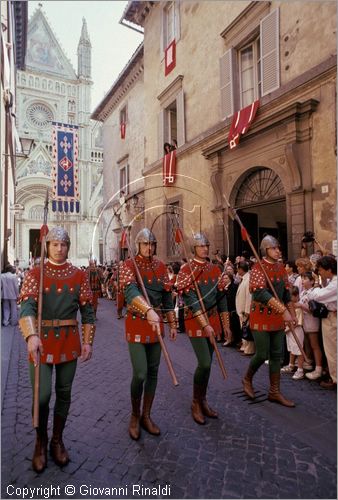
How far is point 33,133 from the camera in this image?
34500mm

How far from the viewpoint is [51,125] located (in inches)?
897

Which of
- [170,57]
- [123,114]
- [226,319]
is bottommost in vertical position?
[226,319]

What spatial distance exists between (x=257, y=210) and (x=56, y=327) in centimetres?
808

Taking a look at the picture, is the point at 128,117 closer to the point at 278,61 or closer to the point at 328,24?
the point at 278,61

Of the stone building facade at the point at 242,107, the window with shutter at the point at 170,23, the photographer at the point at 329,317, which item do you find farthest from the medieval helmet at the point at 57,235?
the window with shutter at the point at 170,23

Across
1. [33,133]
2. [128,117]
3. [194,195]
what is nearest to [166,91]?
[194,195]

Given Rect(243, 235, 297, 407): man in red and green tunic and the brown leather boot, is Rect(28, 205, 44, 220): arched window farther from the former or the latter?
the brown leather boot

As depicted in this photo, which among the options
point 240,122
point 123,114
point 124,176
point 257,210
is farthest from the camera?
point 123,114

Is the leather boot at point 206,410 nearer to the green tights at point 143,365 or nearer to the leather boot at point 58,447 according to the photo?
the green tights at point 143,365

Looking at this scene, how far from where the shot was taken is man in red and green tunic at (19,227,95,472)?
9.97ft

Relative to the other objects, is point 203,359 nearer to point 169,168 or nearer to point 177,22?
point 169,168

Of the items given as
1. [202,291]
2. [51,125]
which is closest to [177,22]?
[202,291]

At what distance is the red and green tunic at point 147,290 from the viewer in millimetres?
3639

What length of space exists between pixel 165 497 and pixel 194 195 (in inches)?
352
